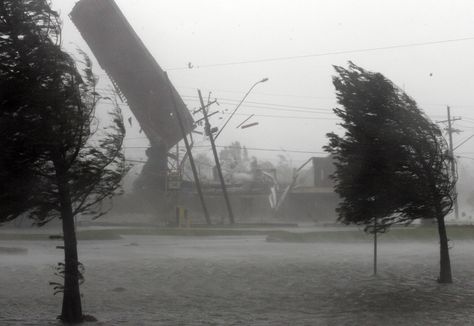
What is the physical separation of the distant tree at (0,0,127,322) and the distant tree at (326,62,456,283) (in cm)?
537

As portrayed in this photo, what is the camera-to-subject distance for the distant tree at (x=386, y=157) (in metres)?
11.1

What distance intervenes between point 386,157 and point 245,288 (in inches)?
143

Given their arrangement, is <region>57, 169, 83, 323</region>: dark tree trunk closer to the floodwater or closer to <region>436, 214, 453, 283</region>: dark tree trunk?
the floodwater

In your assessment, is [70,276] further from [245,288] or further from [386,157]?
[386,157]

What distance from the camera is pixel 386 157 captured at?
11203mm

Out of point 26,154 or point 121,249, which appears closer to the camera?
point 26,154

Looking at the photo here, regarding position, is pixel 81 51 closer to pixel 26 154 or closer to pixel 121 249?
pixel 26 154

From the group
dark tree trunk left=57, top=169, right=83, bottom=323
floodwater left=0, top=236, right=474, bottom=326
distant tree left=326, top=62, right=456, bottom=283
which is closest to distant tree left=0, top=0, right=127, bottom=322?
dark tree trunk left=57, top=169, right=83, bottom=323

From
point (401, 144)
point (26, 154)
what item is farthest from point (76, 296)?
point (401, 144)

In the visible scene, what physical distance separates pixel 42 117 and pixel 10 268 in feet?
27.2

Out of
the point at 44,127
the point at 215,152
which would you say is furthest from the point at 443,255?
the point at 215,152

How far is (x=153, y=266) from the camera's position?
584 inches

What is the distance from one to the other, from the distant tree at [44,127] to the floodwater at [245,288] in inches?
60.8

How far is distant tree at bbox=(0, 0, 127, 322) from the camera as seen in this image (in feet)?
24.0
